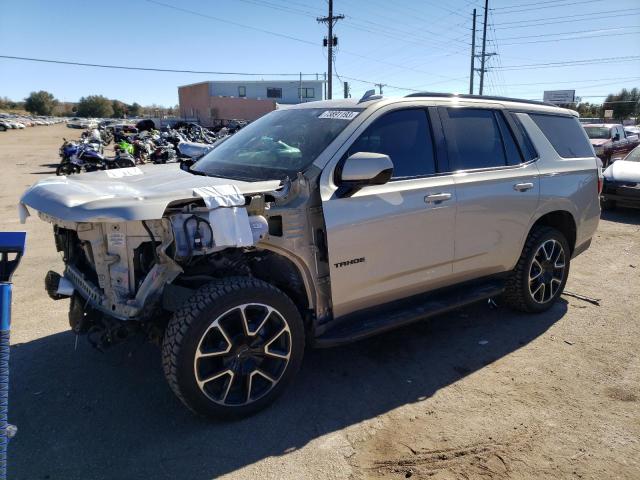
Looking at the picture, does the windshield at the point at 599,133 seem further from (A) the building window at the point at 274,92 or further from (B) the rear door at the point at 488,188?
(A) the building window at the point at 274,92

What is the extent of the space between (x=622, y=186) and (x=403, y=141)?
8.79 m

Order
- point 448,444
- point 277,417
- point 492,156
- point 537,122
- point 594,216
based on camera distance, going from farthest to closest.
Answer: point 594,216
point 537,122
point 492,156
point 277,417
point 448,444

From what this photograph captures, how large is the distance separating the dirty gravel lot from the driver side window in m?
1.52

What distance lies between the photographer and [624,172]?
35.2ft

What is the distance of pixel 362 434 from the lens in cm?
299

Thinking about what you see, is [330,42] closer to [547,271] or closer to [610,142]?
[610,142]

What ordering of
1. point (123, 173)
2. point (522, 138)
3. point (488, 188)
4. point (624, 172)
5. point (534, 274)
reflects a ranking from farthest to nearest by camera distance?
point (624, 172) < point (534, 274) < point (522, 138) < point (488, 188) < point (123, 173)

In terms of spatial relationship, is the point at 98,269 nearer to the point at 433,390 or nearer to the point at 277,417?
the point at 277,417

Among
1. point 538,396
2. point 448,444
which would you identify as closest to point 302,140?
point 448,444

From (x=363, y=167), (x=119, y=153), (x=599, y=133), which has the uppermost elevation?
(x=599, y=133)

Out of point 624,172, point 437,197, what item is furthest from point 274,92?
point 437,197

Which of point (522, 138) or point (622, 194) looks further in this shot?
point (622, 194)

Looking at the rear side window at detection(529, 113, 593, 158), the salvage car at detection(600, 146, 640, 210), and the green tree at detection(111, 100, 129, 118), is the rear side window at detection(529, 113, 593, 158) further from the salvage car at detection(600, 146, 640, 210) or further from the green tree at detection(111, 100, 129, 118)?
the green tree at detection(111, 100, 129, 118)

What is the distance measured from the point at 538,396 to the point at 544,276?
172 centimetres
